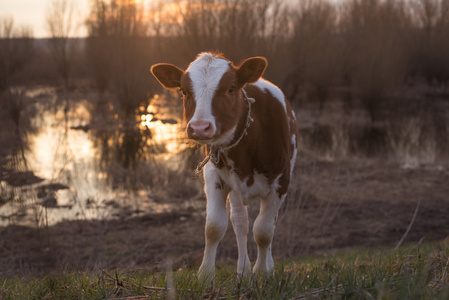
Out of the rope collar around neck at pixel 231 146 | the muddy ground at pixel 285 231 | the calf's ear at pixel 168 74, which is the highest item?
the calf's ear at pixel 168 74

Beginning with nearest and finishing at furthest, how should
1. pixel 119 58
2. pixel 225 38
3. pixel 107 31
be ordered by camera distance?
pixel 225 38 < pixel 119 58 < pixel 107 31

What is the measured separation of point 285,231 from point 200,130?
6340 millimetres

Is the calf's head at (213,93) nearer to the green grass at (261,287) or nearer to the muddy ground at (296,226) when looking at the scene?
the green grass at (261,287)

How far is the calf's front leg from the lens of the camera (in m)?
3.92

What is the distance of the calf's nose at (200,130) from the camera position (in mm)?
3090

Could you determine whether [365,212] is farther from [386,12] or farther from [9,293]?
[386,12]

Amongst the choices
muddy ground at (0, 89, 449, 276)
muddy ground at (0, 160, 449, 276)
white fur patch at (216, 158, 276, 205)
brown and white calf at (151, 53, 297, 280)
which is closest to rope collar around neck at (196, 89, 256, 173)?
brown and white calf at (151, 53, 297, 280)

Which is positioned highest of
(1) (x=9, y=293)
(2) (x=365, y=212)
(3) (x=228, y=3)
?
(3) (x=228, y=3)

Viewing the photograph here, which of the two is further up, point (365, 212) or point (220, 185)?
point (220, 185)

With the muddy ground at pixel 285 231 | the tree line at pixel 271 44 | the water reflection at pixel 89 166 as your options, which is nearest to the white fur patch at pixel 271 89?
the water reflection at pixel 89 166

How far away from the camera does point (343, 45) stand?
3322 centimetres

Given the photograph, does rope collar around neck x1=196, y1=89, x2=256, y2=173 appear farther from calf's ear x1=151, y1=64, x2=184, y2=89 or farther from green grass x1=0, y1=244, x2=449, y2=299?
green grass x1=0, y1=244, x2=449, y2=299

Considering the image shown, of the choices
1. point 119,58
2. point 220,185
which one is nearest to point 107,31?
point 119,58

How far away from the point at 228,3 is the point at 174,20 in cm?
251
